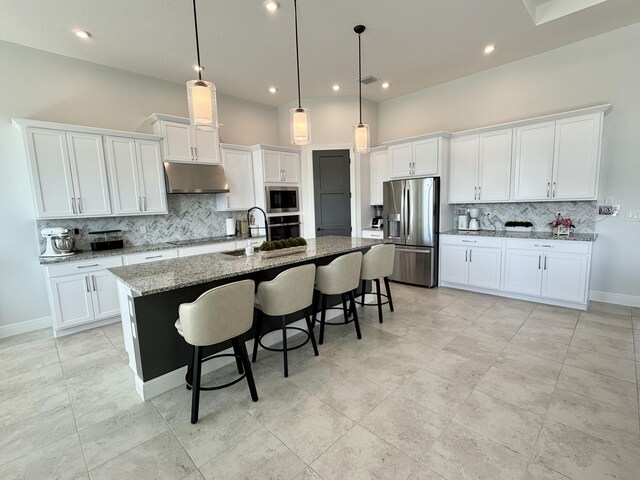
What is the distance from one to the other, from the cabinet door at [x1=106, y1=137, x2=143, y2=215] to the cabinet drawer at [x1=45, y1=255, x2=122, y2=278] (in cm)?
66

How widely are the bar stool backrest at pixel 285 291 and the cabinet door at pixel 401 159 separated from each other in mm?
3348

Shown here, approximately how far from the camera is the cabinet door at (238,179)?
5.05m

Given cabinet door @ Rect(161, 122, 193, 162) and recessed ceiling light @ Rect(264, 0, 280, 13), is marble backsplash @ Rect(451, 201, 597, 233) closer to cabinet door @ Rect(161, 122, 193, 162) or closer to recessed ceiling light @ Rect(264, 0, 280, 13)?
recessed ceiling light @ Rect(264, 0, 280, 13)

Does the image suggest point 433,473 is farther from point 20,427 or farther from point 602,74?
point 602,74

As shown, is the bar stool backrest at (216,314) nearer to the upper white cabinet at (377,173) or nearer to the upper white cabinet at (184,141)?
the upper white cabinet at (184,141)

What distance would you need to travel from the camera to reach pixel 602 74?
3.83 metres

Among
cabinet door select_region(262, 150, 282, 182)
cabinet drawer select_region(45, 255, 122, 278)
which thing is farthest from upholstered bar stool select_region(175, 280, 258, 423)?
cabinet door select_region(262, 150, 282, 182)

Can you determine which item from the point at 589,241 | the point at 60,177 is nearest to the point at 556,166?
the point at 589,241

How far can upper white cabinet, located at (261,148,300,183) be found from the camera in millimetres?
5266

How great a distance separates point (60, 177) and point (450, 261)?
5.51 m

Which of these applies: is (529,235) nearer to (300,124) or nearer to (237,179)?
(300,124)

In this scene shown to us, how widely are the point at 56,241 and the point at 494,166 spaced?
5971 millimetres

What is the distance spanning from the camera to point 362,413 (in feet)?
6.84

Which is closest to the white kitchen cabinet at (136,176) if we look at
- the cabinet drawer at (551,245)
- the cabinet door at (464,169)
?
the cabinet door at (464,169)
